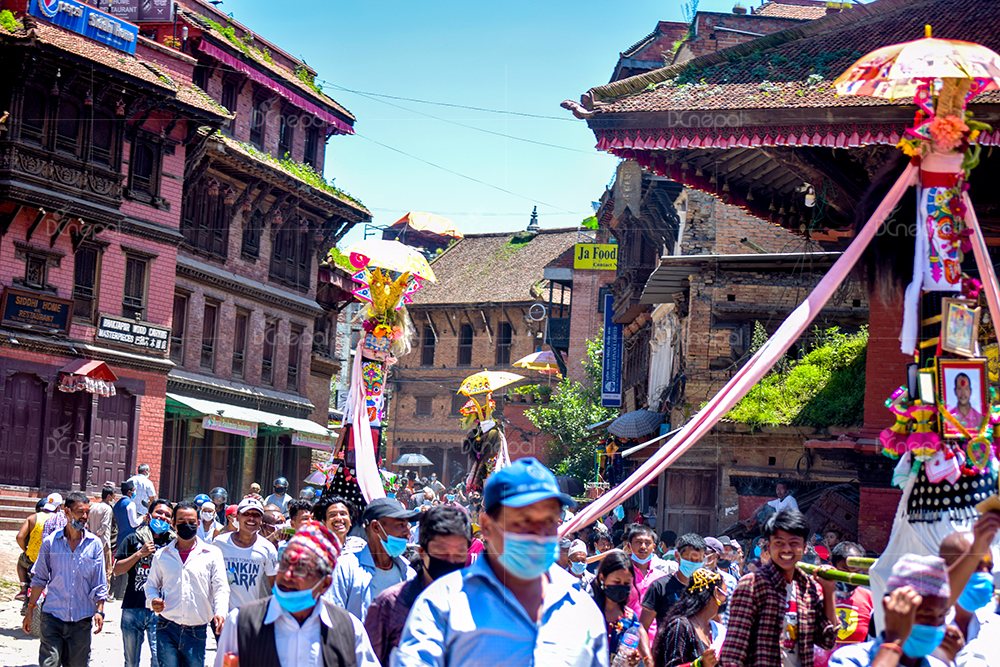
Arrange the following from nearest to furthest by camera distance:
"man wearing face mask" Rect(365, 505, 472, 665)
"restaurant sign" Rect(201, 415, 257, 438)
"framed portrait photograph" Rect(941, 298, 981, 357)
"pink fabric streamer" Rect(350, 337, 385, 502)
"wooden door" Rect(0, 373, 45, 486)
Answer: "man wearing face mask" Rect(365, 505, 472, 665), "framed portrait photograph" Rect(941, 298, 981, 357), "pink fabric streamer" Rect(350, 337, 385, 502), "wooden door" Rect(0, 373, 45, 486), "restaurant sign" Rect(201, 415, 257, 438)

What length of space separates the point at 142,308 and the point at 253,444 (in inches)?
344

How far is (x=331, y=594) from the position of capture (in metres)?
7.14

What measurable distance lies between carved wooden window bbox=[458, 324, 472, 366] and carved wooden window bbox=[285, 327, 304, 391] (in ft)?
78.7

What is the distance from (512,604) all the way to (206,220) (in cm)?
3202

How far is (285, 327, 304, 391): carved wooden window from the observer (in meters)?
40.2

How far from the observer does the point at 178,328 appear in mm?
33438

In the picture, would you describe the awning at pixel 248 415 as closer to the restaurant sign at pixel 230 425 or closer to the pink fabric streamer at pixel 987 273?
the restaurant sign at pixel 230 425

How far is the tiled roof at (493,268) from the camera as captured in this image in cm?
6306

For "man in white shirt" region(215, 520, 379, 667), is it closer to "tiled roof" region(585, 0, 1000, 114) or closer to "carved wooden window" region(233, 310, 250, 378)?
"tiled roof" region(585, 0, 1000, 114)

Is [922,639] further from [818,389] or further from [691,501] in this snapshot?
[691,501]

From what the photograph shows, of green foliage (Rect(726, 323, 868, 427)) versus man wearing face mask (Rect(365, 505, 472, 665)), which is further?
green foliage (Rect(726, 323, 868, 427))

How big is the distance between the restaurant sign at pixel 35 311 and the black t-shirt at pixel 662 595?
838 inches

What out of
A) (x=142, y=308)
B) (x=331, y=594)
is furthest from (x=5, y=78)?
(x=331, y=594)

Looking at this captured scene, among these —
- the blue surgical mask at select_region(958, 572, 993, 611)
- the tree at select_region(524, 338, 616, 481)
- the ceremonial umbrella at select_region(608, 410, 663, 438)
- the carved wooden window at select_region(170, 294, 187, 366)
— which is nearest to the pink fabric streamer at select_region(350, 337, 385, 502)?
the blue surgical mask at select_region(958, 572, 993, 611)
